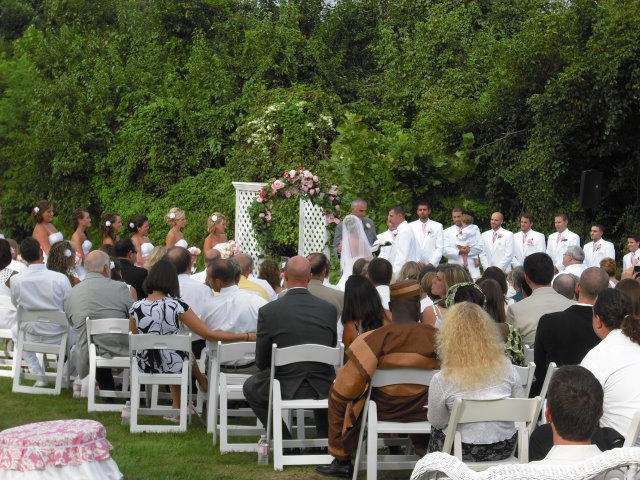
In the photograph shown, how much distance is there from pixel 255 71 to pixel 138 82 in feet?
11.1

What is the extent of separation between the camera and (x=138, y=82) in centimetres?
2648

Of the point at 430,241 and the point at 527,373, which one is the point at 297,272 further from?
the point at 430,241

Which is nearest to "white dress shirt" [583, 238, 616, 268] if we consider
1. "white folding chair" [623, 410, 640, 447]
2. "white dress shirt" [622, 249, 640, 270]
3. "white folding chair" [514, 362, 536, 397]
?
"white dress shirt" [622, 249, 640, 270]

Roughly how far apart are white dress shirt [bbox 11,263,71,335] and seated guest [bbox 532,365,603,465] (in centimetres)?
664

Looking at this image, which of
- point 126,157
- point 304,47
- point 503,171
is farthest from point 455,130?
point 126,157

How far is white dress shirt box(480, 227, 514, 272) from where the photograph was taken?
16491 mm

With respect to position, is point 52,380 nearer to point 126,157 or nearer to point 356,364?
point 356,364

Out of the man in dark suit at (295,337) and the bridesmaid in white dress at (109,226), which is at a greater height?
the bridesmaid in white dress at (109,226)

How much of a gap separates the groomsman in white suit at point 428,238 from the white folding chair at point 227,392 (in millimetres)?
7156

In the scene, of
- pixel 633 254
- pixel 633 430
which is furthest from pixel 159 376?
pixel 633 254

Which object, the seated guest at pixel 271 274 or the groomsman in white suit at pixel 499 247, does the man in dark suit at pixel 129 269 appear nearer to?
the seated guest at pixel 271 274

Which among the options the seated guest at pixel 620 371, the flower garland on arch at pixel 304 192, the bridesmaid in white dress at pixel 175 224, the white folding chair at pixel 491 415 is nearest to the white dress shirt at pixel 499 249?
the flower garland on arch at pixel 304 192

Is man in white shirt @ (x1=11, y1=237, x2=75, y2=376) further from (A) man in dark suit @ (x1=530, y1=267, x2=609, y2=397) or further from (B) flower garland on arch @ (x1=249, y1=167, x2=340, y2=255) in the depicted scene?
(B) flower garland on arch @ (x1=249, y1=167, x2=340, y2=255)

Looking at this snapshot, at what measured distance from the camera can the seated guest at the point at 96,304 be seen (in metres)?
9.34
